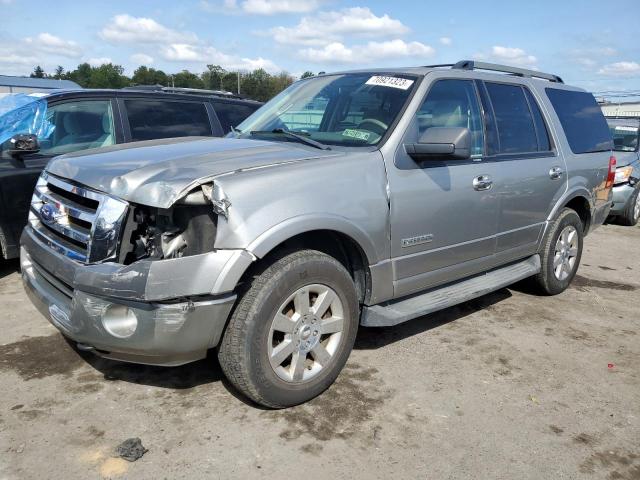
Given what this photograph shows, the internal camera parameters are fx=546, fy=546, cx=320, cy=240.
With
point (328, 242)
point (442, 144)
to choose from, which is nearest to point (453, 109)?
point (442, 144)

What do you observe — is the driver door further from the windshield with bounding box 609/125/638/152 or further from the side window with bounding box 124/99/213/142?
the windshield with bounding box 609/125/638/152

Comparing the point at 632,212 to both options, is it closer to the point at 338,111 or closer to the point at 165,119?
the point at 338,111

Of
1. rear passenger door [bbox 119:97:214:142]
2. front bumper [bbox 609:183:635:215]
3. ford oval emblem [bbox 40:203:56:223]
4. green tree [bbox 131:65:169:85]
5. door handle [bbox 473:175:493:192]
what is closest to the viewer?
ford oval emblem [bbox 40:203:56:223]

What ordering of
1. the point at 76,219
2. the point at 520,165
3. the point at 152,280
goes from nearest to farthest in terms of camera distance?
the point at 152,280, the point at 76,219, the point at 520,165

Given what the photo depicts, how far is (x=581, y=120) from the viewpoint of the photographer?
5309mm

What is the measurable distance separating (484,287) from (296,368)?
6.02ft

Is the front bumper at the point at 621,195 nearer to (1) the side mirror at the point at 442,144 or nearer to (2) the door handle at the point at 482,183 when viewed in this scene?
(2) the door handle at the point at 482,183

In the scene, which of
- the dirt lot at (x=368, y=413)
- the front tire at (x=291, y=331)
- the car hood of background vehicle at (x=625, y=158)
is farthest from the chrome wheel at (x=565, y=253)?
the car hood of background vehicle at (x=625, y=158)

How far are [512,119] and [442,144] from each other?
144cm

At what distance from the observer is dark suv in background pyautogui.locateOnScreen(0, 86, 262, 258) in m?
4.73

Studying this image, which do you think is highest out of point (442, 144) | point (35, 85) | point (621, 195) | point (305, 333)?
point (35, 85)

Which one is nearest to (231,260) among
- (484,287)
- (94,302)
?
(94,302)

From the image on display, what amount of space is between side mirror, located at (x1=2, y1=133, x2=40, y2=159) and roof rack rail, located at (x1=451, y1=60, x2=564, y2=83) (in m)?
3.60

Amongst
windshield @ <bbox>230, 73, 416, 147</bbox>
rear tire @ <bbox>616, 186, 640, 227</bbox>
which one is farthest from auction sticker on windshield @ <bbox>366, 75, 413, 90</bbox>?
rear tire @ <bbox>616, 186, 640, 227</bbox>
